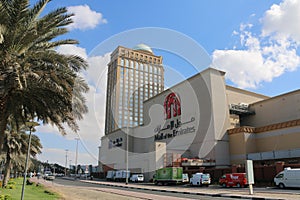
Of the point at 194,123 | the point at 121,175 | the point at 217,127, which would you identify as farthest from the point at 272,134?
the point at 121,175

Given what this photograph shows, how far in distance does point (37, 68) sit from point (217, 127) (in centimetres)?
4224

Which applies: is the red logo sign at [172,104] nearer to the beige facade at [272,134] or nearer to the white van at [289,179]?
the beige facade at [272,134]

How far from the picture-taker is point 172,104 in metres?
62.3


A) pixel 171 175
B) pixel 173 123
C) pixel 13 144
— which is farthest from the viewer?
pixel 173 123

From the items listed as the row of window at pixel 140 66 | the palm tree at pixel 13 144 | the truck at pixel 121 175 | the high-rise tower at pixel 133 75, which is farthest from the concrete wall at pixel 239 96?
the palm tree at pixel 13 144

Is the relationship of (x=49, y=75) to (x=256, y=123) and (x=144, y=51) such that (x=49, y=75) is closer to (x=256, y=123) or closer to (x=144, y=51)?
(x=144, y=51)

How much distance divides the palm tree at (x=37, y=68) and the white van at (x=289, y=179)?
2189 cm

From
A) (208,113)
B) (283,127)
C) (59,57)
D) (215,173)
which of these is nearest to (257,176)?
(215,173)

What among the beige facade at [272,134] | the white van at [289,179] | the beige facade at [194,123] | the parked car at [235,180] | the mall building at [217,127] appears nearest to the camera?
the white van at [289,179]

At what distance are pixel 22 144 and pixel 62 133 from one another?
19.2m

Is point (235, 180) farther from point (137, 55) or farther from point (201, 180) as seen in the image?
point (137, 55)

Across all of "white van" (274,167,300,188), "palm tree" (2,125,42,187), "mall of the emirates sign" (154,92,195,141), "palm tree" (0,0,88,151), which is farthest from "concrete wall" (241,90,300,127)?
"palm tree" (0,0,88,151)

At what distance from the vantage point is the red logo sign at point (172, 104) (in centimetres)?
6003

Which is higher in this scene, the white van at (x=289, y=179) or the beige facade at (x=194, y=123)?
the beige facade at (x=194, y=123)
